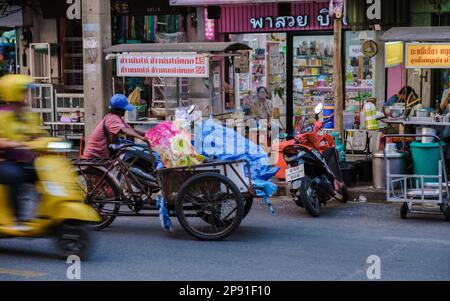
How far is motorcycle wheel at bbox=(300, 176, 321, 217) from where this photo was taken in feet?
36.0

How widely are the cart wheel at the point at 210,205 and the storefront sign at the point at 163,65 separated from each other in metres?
4.97

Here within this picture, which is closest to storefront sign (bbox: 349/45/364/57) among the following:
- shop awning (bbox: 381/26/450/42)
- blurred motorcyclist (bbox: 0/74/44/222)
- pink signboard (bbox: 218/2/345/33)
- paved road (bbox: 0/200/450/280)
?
pink signboard (bbox: 218/2/345/33)

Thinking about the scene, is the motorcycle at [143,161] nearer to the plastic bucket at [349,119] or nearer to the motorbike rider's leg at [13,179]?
the motorbike rider's leg at [13,179]

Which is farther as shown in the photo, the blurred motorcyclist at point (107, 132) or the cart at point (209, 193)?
the blurred motorcyclist at point (107, 132)

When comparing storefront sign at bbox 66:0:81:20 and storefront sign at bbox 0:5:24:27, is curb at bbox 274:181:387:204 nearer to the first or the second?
storefront sign at bbox 66:0:81:20

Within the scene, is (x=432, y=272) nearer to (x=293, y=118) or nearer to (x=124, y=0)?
(x=293, y=118)

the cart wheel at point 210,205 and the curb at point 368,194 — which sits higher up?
the cart wheel at point 210,205

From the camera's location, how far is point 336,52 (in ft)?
45.6

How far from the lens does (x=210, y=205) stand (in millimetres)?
9477

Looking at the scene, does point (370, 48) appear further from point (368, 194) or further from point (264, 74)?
point (368, 194)

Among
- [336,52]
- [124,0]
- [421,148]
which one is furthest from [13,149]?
[124,0]

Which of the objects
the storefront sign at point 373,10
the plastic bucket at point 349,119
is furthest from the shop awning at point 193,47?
the plastic bucket at point 349,119

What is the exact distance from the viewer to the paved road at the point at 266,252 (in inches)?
311

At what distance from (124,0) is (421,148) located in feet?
31.4
